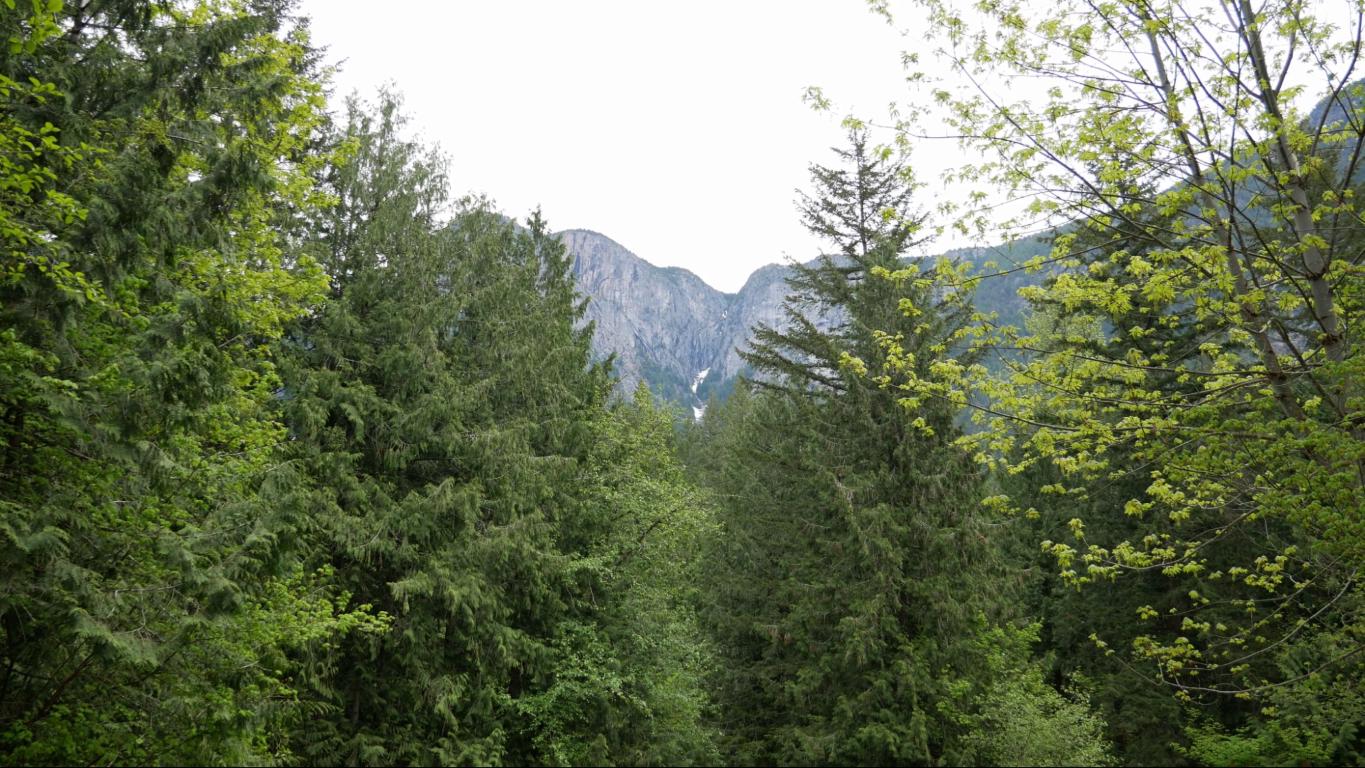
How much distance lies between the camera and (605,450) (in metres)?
17.4

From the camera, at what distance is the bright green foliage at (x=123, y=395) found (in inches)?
223

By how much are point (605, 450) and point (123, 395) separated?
12.0 metres

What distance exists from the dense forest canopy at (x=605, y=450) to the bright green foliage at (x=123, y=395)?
5cm

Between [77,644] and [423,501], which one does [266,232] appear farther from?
[77,644]

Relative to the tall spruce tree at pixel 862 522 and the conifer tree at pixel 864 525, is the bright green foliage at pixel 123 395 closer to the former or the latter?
the tall spruce tree at pixel 862 522

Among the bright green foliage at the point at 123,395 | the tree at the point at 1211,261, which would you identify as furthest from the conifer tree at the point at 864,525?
the bright green foliage at the point at 123,395

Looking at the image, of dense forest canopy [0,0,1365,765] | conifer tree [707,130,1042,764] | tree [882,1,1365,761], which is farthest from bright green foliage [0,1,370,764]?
conifer tree [707,130,1042,764]

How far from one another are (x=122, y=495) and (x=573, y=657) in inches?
350

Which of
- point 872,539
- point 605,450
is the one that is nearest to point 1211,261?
point 872,539

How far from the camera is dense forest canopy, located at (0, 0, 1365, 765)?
19.0 ft

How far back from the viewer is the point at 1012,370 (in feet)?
21.5

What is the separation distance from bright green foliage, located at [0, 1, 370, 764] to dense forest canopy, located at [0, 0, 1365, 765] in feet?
0.16

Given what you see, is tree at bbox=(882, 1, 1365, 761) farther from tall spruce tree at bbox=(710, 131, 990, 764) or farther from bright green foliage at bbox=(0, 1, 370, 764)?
bright green foliage at bbox=(0, 1, 370, 764)

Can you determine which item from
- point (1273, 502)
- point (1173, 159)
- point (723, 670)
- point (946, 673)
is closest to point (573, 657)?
point (723, 670)
